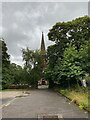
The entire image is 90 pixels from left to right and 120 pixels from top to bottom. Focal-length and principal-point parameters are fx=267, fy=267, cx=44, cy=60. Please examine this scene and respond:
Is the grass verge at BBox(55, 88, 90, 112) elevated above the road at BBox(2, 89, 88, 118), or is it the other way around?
the grass verge at BBox(55, 88, 90, 112)

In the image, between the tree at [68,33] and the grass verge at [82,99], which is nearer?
the grass verge at [82,99]

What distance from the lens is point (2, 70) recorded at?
54.1 meters

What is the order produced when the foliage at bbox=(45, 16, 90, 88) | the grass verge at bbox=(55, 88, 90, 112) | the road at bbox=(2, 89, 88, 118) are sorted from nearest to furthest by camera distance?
the road at bbox=(2, 89, 88, 118) → the grass verge at bbox=(55, 88, 90, 112) → the foliage at bbox=(45, 16, 90, 88)

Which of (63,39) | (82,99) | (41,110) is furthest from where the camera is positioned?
(63,39)

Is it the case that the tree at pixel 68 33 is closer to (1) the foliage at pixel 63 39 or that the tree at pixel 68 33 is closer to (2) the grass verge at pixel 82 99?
(1) the foliage at pixel 63 39

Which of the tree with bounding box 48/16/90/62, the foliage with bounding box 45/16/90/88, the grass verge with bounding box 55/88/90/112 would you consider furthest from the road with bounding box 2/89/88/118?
the tree with bounding box 48/16/90/62

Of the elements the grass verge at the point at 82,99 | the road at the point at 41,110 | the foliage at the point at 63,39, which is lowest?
the road at the point at 41,110

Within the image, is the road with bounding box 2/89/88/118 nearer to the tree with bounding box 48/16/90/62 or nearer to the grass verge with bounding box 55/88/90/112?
the grass verge with bounding box 55/88/90/112

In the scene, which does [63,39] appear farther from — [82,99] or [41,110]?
[41,110]

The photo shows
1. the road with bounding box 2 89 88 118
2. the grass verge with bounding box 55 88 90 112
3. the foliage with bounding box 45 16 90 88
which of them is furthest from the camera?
the foliage with bounding box 45 16 90 88

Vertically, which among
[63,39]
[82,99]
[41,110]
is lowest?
[41,110]

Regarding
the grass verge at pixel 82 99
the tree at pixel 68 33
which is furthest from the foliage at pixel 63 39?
the grass verge at pixel 82 99

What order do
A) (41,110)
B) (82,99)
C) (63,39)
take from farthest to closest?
(63,39), (82,99), (41,110)

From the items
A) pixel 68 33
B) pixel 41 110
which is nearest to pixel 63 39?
pixel 68 33
